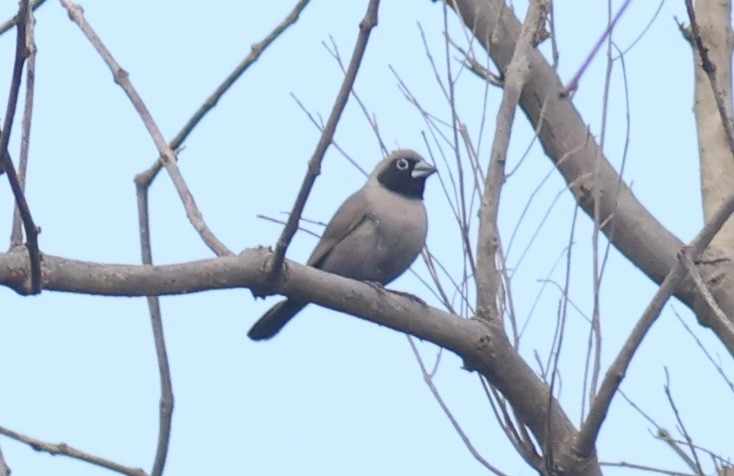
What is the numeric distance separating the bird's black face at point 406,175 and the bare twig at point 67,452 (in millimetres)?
3621

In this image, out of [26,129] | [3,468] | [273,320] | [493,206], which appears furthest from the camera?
[273,320]

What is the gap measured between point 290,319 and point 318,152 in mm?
2974

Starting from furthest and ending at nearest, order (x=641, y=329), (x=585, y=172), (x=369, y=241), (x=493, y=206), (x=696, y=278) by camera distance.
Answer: (x=369, y=241), (x=585, y=172), (x=493, y=206), (x=641, y=329), (x=696, y=278)

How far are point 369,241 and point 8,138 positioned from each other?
11.6 feet

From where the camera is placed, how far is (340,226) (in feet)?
20.5

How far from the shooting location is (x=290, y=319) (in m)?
6.08

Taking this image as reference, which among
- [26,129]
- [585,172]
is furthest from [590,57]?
[26,129]

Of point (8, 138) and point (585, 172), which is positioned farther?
point (585, 172)

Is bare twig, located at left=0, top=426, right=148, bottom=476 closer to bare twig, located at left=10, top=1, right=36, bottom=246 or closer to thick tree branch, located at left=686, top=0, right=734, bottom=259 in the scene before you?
bare twig, located at left=10, top=1, right=36, bottom=246

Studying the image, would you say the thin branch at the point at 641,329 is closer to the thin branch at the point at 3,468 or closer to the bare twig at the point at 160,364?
the bare twig at the point at 160,364

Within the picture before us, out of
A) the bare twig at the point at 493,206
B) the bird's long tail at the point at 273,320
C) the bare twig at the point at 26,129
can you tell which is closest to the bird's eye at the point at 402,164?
the bird's long tail at the point at 273,320

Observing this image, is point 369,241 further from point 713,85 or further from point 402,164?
point 713,85

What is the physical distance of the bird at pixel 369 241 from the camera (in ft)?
19.7

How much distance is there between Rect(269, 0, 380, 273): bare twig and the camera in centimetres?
305
